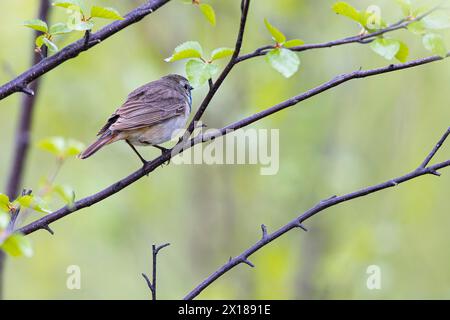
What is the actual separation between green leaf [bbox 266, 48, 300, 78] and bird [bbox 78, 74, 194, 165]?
8.14 ft

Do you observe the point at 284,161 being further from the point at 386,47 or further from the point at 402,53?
the point at 386,47

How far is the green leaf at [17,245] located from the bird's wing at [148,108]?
3.27 m

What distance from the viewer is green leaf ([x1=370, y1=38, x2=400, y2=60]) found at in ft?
9.68

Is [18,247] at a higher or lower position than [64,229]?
lower

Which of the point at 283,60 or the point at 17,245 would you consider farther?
the point at 283,60

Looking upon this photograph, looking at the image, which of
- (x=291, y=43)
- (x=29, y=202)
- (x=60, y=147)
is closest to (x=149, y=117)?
(x=291, y=43)

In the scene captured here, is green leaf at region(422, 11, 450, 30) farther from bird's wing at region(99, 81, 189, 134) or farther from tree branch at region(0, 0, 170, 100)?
bird's wing at region(99, 81, 189, 134)

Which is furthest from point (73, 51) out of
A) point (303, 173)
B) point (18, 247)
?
point (303, 173)

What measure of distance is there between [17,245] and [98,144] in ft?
9.80

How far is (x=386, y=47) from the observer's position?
9.78ft

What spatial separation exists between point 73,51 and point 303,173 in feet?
18.2

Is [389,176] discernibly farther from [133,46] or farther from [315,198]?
[133,46]


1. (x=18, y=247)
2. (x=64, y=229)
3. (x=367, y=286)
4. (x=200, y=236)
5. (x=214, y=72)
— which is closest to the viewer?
(x=18, y=247)

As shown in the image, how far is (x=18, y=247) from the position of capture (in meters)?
2.12
